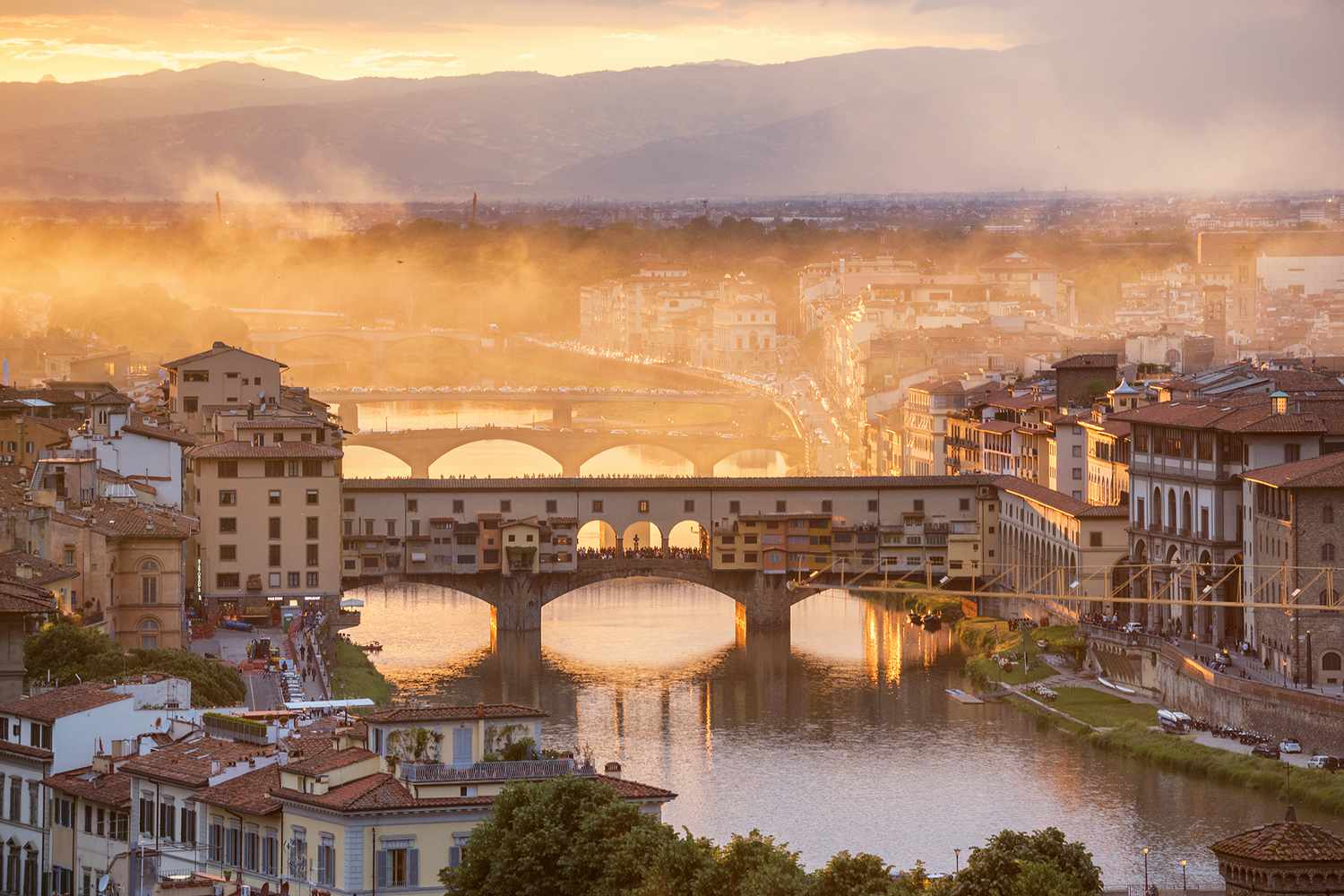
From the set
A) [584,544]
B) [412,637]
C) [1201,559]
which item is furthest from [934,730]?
[584,544]

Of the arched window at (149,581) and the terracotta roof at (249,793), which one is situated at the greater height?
the arched window at (149,581)

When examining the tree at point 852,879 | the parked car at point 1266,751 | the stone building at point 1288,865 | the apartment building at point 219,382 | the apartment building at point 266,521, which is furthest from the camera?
the apartment building at point 219,382

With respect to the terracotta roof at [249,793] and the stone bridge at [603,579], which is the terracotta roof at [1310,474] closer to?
the stone bridge at [603,579]

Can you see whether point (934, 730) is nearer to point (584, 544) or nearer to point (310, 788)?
point (310, 788)

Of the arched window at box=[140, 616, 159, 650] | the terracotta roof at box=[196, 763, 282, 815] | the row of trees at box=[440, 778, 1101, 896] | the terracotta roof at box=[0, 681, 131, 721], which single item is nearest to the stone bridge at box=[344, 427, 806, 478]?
the arched window at box=[140, 616, 159, 650]

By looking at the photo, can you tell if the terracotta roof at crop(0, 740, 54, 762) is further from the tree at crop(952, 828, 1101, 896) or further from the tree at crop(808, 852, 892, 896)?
the tree at crop(952, 828, 1101, 896)

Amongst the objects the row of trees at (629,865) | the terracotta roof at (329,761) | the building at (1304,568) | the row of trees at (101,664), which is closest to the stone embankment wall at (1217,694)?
the building at (1304,568)
